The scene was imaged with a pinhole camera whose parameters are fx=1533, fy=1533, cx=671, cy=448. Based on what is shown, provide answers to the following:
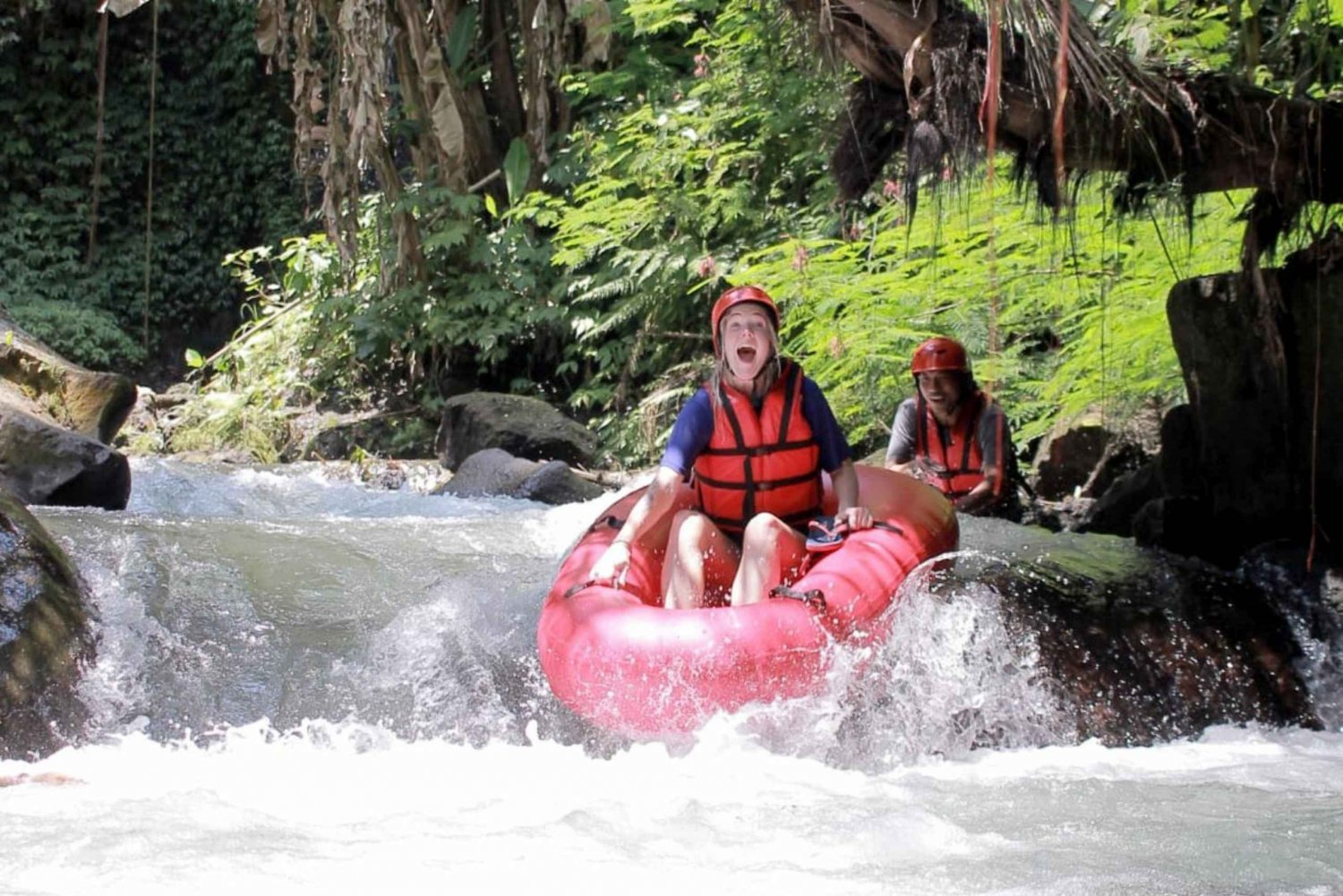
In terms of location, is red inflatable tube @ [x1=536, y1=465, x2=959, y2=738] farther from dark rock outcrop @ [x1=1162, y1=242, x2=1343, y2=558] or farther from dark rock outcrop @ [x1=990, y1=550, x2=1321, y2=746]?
dark rock outcrop @ [x1=1162, y1=242, x2=1343, y2=558]

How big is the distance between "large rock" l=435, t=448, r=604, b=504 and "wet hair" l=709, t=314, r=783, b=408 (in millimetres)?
4797

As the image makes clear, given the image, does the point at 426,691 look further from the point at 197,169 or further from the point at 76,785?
the point at 197,169

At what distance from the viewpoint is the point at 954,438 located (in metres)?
7.25

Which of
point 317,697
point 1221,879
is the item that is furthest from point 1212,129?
point 317,697

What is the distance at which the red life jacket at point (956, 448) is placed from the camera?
23.7 ft

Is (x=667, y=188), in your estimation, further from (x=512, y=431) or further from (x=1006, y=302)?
(x=1006, y=302)

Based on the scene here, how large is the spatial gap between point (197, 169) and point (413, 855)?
1729 cm

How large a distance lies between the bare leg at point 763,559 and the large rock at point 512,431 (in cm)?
681

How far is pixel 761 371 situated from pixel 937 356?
2.18 metres

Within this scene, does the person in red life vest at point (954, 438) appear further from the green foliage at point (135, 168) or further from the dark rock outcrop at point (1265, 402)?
the green foliage at point (135, 168)

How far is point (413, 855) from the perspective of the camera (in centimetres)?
318

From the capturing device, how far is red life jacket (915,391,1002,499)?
23.7 feet

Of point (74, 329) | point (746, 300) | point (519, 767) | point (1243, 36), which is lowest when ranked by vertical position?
point (519, 767)

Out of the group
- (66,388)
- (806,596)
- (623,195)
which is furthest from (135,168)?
(806,596)
